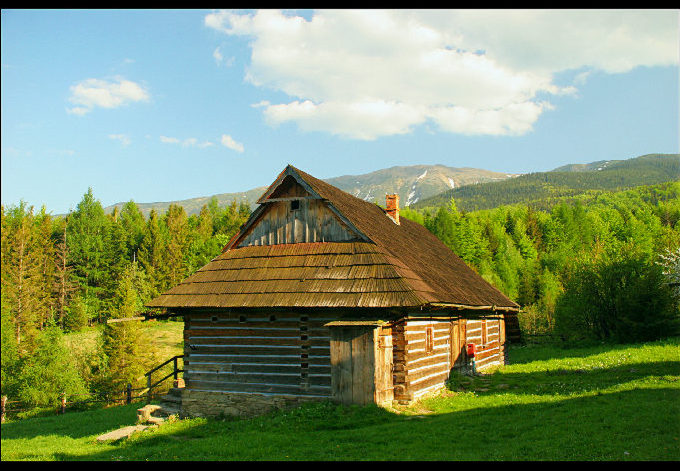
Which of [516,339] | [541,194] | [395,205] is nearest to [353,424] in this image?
[395,205]

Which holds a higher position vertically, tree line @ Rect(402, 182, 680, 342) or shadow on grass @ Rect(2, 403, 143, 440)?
tree line @ Rect(402, 182, 680, 342)

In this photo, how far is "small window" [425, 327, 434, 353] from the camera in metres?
15.8

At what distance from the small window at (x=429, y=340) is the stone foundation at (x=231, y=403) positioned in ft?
12.4

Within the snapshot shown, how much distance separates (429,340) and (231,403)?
250 inches

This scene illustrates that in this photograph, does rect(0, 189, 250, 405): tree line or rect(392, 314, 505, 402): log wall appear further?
rect(392, 314, 505, 402): log wall

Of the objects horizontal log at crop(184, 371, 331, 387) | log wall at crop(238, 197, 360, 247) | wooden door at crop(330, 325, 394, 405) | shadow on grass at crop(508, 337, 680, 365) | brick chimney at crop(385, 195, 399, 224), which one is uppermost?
brick chimney at crop(385, 195, 399, 224)

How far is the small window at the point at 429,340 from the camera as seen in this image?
15795mm

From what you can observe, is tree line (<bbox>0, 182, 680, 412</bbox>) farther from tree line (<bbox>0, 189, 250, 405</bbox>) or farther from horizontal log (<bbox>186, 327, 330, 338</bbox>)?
horizontal log (<bbox>186, 327, 330, 338</bbox>)

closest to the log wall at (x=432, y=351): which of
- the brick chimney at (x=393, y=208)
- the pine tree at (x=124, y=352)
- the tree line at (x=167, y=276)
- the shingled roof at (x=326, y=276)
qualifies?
the shingled roof at (x=326, y=276)

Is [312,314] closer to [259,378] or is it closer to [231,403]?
[259,378]

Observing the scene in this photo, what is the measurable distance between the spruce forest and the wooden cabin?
16.8 feet

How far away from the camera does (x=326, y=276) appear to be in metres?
15.4

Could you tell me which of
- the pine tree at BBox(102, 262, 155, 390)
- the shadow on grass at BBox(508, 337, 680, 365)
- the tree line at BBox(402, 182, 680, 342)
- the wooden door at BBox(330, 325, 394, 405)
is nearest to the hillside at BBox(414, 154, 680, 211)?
the tree line at BBox(402, 182, 680, 342)
